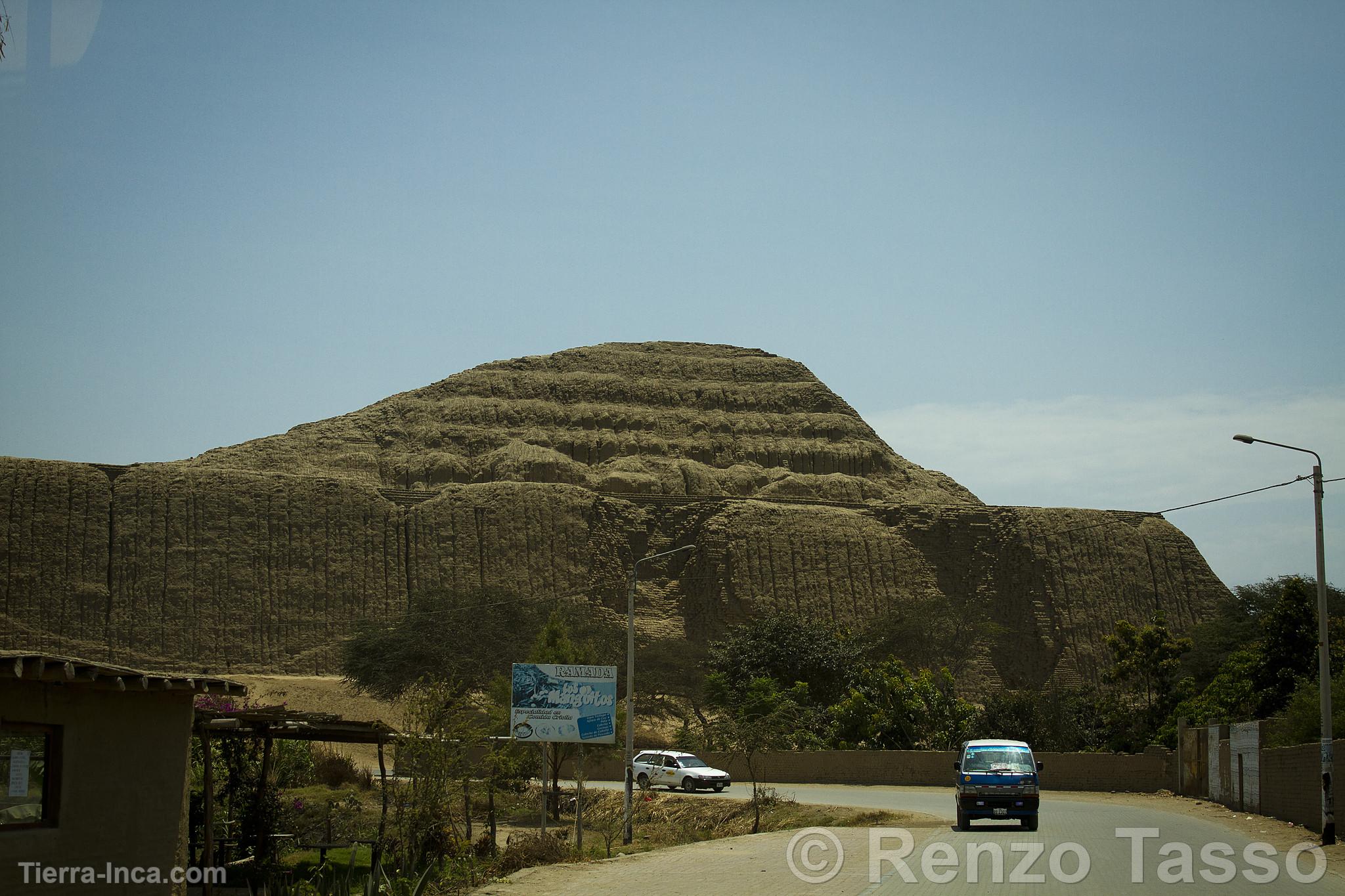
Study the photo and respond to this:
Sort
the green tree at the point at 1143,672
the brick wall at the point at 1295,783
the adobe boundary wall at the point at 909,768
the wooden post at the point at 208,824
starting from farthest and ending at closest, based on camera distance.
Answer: the green tree at the point at 1143,672
the adobe boundary wall at the point at 909,768
the brick wall at the point at 1295,783
the wooden post at the point at 208,824

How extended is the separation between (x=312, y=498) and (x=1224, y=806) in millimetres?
47358

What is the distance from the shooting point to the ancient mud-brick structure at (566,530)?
204ft

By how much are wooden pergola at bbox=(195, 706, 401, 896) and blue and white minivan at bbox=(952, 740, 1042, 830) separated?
997 cm

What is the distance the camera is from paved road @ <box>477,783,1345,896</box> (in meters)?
16.7

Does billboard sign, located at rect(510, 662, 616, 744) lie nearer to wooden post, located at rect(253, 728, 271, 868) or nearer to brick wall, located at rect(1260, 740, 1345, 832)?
wooden post, located at rect(253, 728, 271, 868)

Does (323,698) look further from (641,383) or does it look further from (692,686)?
(641,383)

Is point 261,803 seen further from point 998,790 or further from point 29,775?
point 998,790

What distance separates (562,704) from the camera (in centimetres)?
2344

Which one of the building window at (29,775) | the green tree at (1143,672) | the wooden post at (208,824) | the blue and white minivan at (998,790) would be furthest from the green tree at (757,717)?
the building window at (29,775)

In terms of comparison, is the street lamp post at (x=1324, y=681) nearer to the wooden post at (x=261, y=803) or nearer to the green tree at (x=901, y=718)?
the wooden post at (x=261, y=803)

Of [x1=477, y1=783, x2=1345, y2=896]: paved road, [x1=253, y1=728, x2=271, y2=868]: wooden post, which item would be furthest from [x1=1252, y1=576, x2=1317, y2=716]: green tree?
[x1=253, y1=728, x2=271, y2=868]: wooden post

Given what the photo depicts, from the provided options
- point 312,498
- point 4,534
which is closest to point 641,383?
point 312,498

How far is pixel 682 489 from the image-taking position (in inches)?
3270

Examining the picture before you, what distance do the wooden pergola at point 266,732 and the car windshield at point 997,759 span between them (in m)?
10.1
